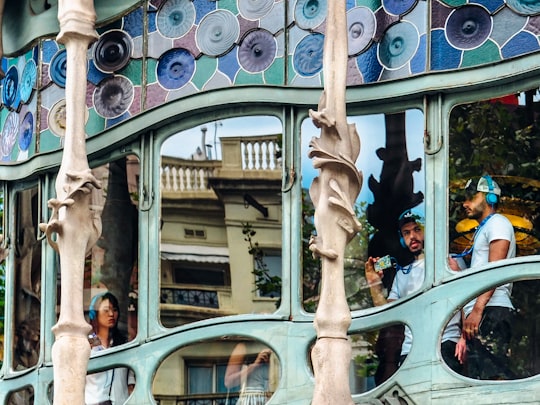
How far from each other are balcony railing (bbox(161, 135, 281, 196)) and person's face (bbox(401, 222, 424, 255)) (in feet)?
4.15

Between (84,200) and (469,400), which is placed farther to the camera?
(84,200)

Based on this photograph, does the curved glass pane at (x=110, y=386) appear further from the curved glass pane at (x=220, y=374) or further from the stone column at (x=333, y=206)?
the stone column at (x=333, y=206)

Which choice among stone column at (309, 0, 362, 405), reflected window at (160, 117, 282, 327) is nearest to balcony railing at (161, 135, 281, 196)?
reflected window at (160, 117, 282, 327)

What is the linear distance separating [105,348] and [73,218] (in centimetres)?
144

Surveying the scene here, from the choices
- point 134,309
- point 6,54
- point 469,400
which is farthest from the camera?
point 6,54

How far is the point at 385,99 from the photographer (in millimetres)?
16078

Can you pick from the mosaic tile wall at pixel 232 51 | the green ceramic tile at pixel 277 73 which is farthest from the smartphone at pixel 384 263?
the green ceramic tile at pixel 277 73

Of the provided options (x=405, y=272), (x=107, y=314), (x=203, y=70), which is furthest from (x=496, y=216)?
(x=107, y=314)

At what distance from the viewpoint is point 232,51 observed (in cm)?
1692

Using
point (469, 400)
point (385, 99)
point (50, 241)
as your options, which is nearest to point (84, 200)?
point (50, 241)

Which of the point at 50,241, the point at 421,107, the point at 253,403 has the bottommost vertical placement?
the point at 253,403

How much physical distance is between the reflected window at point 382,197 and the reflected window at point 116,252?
6.11 feet

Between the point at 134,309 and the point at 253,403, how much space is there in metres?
1.62

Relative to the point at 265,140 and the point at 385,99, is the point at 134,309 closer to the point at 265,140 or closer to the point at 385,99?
the point at 265,140
